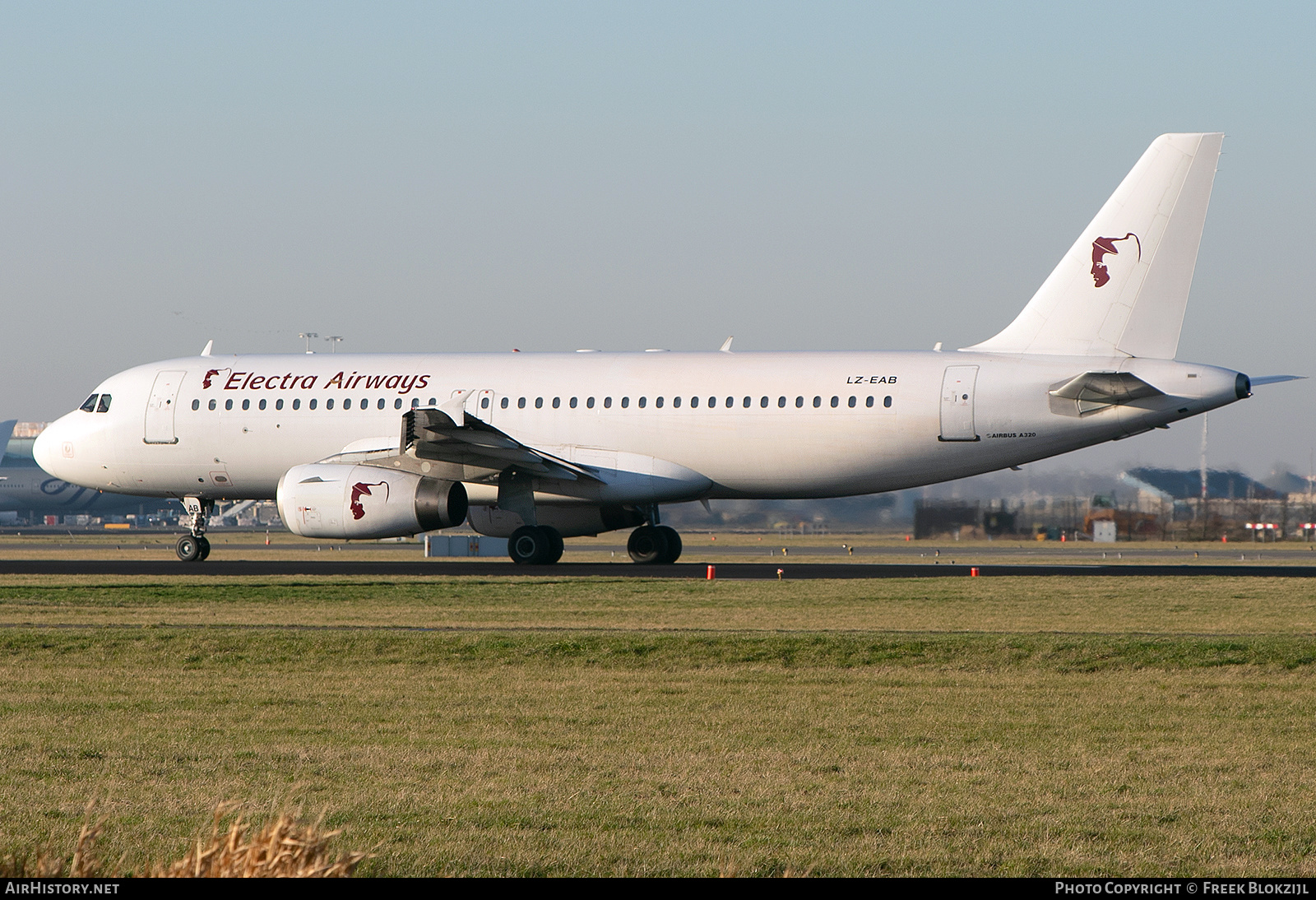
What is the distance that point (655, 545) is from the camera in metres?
35.9

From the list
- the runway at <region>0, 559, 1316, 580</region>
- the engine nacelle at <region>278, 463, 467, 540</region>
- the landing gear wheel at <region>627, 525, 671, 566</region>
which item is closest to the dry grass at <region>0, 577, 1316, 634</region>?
the runway at <region>0, 559, 1316, 580</region>

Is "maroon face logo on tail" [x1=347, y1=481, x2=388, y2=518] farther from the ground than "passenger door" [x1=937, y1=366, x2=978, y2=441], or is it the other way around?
"passenger door" [x1=937, y1=366, x2=978, y2=441]

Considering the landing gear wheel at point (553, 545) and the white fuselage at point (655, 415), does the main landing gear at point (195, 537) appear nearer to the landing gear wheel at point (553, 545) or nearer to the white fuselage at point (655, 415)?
the white fuselage at point (655, 415)

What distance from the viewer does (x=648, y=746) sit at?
10.8 meters

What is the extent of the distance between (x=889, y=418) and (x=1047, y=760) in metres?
21.0

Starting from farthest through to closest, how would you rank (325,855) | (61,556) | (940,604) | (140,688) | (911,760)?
(61,556) → (940,604) → (140,688) → (911,760) → (325,855)

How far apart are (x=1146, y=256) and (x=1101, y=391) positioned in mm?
3093

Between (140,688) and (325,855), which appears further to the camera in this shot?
(140,688)

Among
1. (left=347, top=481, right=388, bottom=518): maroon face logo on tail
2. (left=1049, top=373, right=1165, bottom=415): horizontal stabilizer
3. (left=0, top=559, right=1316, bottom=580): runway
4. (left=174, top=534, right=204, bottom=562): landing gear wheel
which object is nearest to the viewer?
(left=1049, top=373, right=1165, bottom=415): horizontal stabilizer

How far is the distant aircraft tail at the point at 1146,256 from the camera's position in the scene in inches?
1182

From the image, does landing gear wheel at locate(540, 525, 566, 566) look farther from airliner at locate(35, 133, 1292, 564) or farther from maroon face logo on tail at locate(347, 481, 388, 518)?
maroon face logo on tail at locate(347, 481, 388, 518)

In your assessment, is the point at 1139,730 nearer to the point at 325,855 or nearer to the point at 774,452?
the point at 325,855

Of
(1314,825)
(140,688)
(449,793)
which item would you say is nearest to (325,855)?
(449,793)

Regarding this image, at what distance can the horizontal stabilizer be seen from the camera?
28.9m
